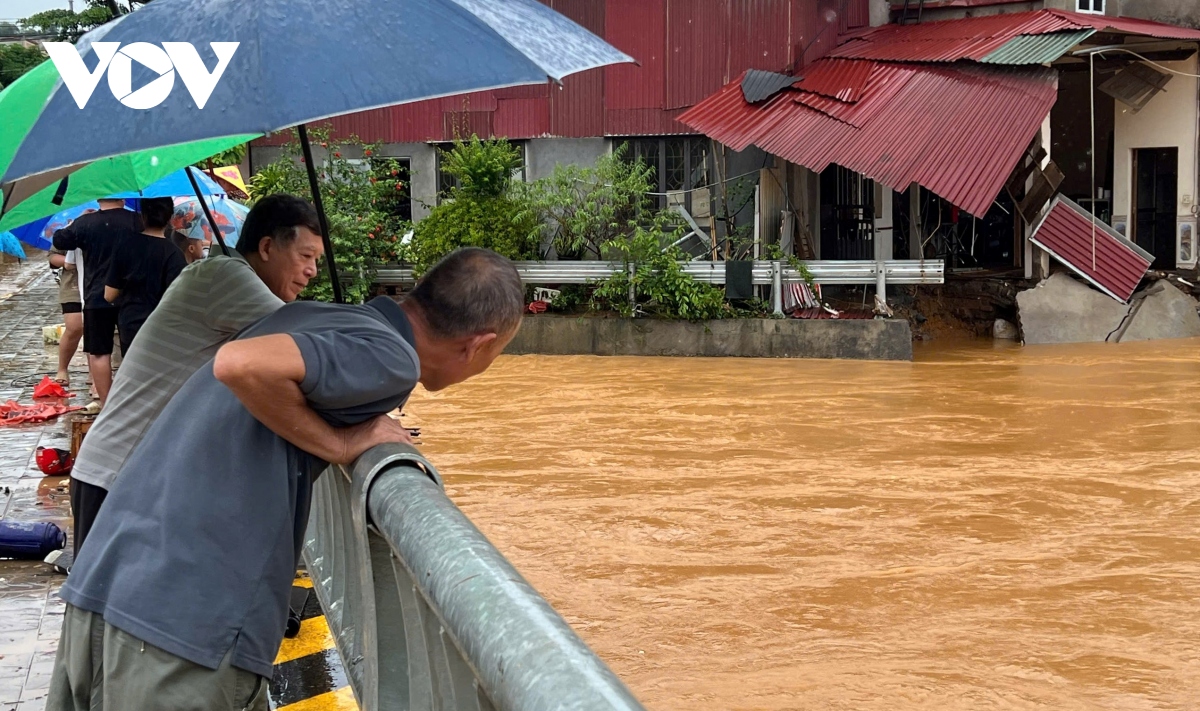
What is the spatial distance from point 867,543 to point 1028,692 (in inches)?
94.6

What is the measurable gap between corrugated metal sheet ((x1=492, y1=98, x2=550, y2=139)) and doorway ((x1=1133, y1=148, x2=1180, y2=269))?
8812 millimetres

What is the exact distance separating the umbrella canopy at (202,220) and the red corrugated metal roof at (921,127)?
8268 mm

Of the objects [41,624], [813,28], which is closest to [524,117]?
[813,28]

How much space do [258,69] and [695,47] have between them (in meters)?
17.2

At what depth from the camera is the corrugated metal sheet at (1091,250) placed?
16.9 m

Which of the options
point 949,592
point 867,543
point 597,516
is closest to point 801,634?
point 949,592

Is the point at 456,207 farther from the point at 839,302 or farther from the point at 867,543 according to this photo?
the point at 867,543

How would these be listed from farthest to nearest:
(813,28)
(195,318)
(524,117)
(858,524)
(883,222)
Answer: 1. (524,117)
2. (883,222)
3. (813,28)
4. (858,524)
5. (195,318)

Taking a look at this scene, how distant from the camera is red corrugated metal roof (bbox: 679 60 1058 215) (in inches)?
599

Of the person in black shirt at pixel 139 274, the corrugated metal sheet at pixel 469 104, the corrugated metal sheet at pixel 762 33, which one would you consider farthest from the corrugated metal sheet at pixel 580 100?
the person in black shirt at pixel 139 274

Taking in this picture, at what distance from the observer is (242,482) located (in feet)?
7.90

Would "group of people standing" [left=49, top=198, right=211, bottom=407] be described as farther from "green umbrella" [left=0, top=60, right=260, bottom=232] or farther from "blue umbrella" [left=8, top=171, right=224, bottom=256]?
"green umbrella" [left=0, top=60, right=260, bottom=232]

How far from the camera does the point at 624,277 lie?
1678 centimetres

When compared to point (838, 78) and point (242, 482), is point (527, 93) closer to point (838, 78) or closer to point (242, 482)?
point (838, 78)
